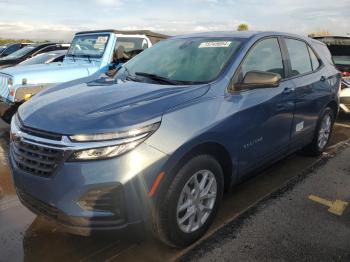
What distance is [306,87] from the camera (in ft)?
13.9

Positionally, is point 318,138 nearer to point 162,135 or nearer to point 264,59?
point 264,59

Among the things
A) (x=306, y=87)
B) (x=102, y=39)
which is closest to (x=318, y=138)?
(x=306, y=87)

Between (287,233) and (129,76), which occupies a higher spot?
(129,76)

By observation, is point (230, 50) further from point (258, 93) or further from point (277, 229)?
point (277, 229)

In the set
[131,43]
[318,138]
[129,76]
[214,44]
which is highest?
[214,44]

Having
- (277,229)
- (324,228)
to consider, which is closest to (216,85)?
(277,229)

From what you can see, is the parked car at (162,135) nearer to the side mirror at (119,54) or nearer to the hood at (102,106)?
the hood at (102,106)

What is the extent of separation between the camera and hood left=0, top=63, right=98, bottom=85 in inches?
232

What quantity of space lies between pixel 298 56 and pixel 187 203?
8.10ft

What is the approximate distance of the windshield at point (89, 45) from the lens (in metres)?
6.77

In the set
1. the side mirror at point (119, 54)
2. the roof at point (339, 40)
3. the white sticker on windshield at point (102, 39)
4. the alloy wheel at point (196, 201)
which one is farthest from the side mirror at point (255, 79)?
the roof at point (339, 40)

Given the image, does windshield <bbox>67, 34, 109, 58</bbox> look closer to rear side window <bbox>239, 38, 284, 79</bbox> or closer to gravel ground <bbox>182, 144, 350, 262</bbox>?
rear side window <bbox>239, 38, 284, 79</bbox>

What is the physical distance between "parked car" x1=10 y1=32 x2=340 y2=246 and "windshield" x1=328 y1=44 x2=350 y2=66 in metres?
4.68

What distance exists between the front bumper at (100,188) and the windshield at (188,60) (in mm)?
1099
